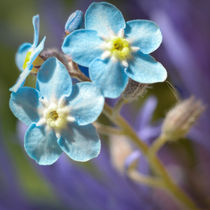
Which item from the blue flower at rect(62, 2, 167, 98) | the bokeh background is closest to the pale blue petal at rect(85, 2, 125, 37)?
the blue flower at rect(62, 2, 167, 98)

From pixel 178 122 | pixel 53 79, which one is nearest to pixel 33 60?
pixel 53 79

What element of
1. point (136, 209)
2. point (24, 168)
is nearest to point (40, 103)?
point (136, 209)

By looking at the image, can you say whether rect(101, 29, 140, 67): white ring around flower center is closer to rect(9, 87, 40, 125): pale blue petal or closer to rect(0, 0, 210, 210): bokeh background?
rect(9, 87, 40, 125): pale blue petal

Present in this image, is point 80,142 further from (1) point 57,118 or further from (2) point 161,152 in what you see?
(2) point 161,152

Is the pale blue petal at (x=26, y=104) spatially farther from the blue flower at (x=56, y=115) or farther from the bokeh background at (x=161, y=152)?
the bokeh background at (x=161, y=152)

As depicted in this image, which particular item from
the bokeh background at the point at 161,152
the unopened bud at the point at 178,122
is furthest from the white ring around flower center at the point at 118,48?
the bokeh background at the point at 161,152
